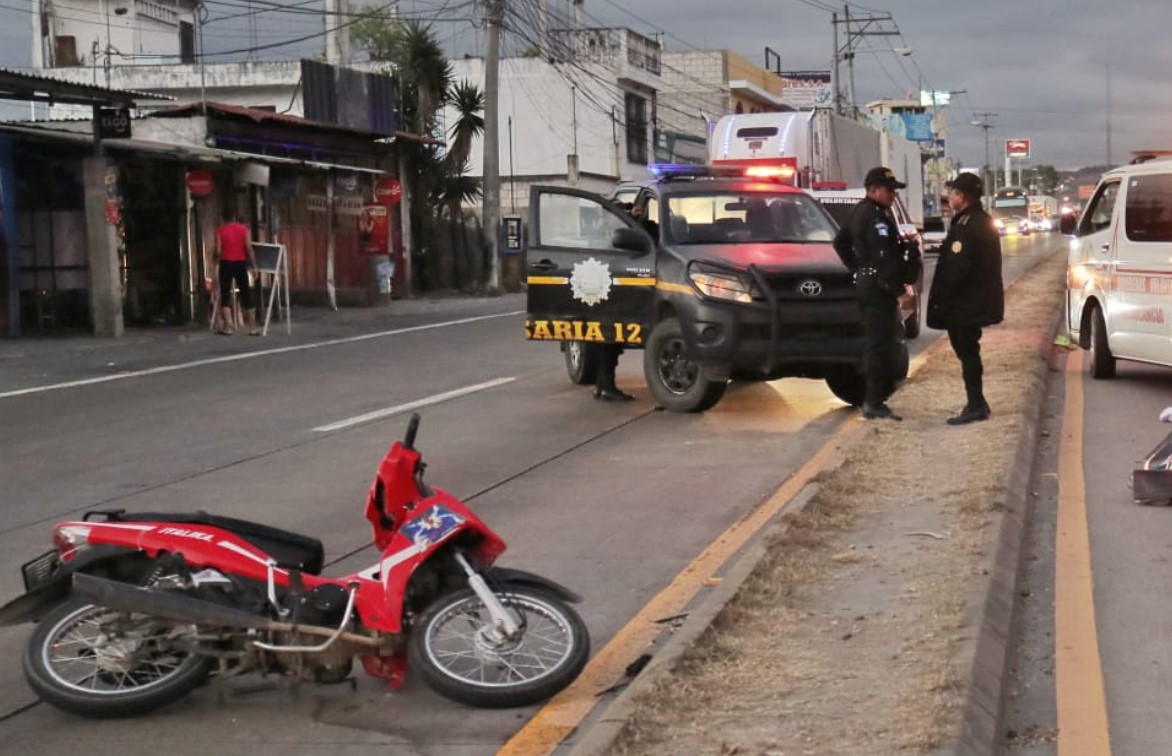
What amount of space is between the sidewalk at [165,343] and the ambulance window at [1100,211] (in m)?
10.3

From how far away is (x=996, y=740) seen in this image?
5043 millimetres

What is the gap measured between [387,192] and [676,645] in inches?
1092

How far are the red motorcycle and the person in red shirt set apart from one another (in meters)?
18.3

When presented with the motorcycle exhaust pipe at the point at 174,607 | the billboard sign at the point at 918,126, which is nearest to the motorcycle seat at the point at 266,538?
the motorcycle exhaust pipe at the point at 174,607

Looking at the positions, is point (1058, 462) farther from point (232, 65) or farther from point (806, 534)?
point (232, 65)

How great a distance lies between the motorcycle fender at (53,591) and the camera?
5363 millimetres

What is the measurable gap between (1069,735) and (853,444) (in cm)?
550

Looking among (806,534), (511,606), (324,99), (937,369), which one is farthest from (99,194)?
(511,606)

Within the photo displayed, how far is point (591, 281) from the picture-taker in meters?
13.5

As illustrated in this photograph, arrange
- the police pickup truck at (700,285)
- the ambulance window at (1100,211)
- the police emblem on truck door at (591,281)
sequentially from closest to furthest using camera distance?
the police pickup truck at (700,285), the police emblem on truck door at (591,281), the ambulance window at (1100,211)

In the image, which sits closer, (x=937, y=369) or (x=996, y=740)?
Answer: (x=996, y=740)

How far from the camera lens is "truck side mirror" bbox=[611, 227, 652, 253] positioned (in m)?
12.9

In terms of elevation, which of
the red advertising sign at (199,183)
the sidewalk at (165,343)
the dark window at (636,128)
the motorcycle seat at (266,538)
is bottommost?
the sidewalk at (165,343)

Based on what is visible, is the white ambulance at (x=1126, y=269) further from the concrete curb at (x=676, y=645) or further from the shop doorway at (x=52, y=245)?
the shop doorway at (x=52, y=245)
